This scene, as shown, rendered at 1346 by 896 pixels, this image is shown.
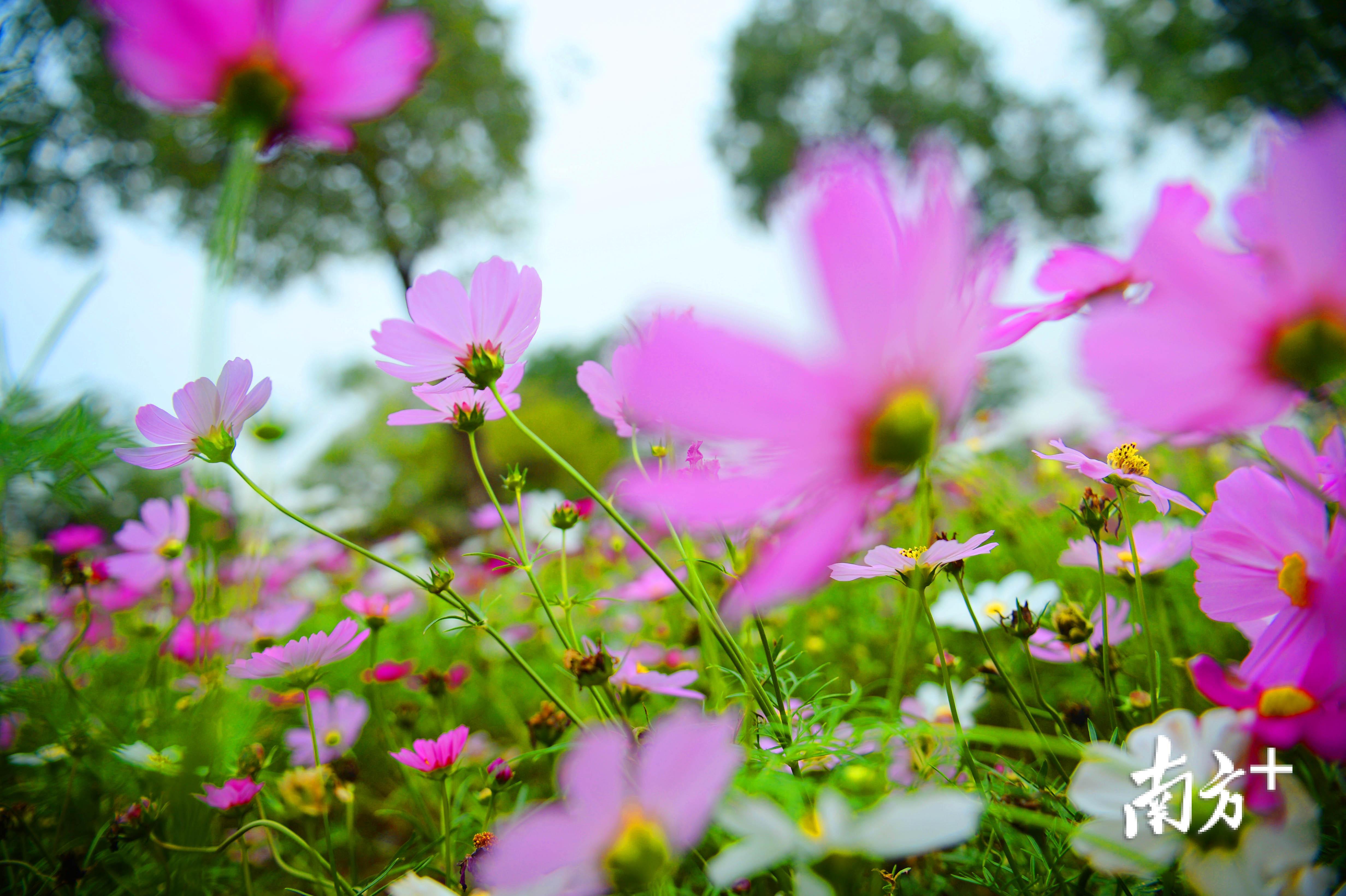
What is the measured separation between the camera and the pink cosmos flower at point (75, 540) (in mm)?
864

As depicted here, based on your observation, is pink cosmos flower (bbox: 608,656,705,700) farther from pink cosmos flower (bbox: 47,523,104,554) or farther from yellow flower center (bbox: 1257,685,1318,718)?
pink cosmos flower (bbox: 47,523,104,554)

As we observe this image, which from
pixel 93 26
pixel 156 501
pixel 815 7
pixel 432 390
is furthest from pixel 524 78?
pixel 432 390

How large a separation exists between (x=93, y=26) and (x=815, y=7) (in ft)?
25.0

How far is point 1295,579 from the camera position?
27 centimetres

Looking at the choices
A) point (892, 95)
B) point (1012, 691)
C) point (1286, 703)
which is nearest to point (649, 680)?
point (1012, 691)

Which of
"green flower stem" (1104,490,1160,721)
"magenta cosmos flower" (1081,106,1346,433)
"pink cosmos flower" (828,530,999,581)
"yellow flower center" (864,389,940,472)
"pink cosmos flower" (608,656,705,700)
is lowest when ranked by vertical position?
"pink cosmos flower" (608,656,705,700)

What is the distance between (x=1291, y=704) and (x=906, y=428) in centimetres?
17

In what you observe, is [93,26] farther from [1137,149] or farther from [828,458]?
[1137,149]

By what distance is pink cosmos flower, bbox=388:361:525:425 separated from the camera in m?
0.38

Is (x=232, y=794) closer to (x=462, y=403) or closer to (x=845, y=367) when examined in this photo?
(x=462, y=403)

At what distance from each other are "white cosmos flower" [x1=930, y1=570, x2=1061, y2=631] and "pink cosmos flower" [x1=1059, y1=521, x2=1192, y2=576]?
0.04 meters

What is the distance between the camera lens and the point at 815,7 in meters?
8.30

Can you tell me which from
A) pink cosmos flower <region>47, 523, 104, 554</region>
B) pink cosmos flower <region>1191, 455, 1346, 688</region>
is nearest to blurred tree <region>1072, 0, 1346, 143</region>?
pink cosmos flower <region>1191, 455, 1346, 688</region>

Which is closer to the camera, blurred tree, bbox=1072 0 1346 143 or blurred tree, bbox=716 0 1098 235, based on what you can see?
blurred tree, bbox=1072 0 1346 143
